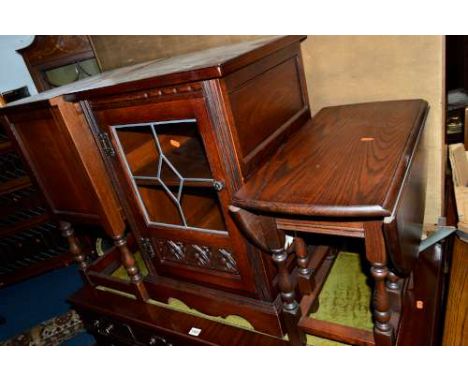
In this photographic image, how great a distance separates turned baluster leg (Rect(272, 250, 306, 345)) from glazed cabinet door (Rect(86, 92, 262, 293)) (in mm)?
145

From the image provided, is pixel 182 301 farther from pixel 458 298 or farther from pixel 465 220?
pixel 465 220

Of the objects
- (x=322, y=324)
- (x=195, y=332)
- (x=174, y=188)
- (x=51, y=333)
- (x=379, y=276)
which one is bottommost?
(x=51, y=333)

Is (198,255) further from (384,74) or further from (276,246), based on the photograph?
(384,74)

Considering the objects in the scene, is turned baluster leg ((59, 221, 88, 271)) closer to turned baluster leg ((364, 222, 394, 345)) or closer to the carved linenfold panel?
the carved linenfold panel

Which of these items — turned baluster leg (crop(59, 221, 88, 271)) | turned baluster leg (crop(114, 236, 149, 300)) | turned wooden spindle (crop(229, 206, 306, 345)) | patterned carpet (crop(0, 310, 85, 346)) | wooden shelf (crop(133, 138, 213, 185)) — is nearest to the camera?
turned wooden spindle (crop(229, 206, 306, 345))

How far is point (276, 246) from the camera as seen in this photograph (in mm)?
913

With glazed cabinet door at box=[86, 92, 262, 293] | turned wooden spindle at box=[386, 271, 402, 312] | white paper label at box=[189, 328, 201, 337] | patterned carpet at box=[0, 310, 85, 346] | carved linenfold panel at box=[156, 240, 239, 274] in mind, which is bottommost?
patterned carpet at box=[0, 310, 85, 346]

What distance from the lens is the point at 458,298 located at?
1.05 meters

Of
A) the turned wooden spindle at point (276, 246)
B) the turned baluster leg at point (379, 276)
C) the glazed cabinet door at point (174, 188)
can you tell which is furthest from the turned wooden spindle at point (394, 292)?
the glazed cabinet door at point (174, 188)

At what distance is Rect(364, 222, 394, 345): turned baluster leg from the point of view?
0.71 m

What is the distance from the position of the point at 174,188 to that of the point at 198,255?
0.87 ft

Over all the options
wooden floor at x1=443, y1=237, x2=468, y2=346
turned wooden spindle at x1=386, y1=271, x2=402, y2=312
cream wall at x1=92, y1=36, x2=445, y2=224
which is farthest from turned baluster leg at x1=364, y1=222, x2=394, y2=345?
cream wall at x1=92, y1=36, x2=445, y2=224

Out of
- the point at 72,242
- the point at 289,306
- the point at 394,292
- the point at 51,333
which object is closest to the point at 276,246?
the point at 289,306
